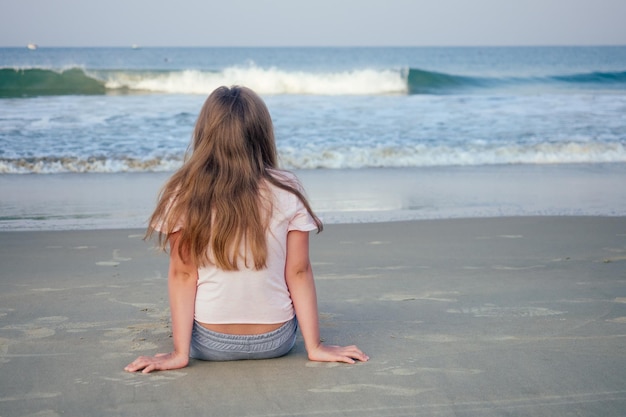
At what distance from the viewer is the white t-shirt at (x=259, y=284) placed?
2.82 meters

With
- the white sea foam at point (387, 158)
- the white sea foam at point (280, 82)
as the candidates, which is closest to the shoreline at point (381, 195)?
the white sea foam at point (387, 158)

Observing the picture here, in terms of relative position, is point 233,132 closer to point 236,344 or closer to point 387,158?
point 236,344

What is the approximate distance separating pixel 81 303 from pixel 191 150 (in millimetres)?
1351

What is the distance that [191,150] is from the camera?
2955 mm

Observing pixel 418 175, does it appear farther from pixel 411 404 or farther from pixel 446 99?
pixel 446 99

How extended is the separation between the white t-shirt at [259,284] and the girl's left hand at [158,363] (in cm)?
17

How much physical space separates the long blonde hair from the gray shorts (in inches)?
12.1

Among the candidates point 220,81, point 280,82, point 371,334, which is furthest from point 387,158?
point 220,81

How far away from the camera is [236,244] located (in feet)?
9.14

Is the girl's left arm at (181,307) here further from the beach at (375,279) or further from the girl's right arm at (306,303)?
the girl's right arm at (306,303)

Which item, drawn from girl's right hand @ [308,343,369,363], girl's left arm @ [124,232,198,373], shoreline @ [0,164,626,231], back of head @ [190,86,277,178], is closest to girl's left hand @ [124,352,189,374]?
girl's left arm @ [124,232,198,373]

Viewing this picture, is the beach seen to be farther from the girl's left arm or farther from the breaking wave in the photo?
the breaking wave

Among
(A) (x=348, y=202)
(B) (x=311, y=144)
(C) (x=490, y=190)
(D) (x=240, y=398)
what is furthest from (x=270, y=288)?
(B) (x=311, y=144)

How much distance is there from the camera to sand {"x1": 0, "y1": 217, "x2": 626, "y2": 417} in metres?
2.54
